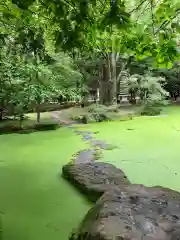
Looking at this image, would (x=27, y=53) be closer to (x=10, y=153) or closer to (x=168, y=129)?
(x=10, y=153)

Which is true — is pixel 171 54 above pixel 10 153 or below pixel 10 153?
above

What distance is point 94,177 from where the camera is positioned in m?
2.84

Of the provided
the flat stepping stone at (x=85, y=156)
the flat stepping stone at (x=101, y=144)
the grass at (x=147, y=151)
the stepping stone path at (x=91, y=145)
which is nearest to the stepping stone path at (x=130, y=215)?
the grass at (x=147, y=151)

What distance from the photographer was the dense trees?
3.84 feet

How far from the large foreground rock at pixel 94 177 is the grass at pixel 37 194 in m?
0.08

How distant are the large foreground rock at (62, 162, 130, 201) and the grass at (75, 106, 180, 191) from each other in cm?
21

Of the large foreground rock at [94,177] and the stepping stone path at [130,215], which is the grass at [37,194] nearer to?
the large foreground rock at [94,177]

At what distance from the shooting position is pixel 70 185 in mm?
2877

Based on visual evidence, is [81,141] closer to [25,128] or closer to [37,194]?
[25,128]

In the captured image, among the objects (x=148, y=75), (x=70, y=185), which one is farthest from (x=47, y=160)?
(x=148, y=75)

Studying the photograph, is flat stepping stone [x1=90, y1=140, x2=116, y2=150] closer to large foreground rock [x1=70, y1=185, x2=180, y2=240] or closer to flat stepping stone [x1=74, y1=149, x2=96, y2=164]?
flat stepping stone [x1=74, y1=149, x2=96, y2=164]

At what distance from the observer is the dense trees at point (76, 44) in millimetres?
1171

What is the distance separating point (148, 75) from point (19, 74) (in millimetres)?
4107

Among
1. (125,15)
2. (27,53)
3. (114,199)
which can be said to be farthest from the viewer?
(27,53)
